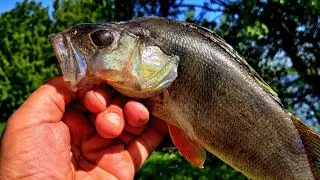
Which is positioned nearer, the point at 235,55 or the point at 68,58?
the point at 68,58

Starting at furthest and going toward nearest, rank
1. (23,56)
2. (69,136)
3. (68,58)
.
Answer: (23,56) < (69,136) < (68,58)

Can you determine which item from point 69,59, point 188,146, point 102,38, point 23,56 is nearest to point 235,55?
point 188,146

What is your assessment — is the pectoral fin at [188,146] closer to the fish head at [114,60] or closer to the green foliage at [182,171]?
the fish head at [114,60]

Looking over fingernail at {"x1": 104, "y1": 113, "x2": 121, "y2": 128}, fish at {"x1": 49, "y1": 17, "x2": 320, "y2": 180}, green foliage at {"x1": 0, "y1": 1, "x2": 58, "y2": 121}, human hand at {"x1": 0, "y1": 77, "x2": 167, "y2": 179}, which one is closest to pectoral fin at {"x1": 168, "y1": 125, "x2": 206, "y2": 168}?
fish at {"x1": 49, "y1": 17, "x2": 320, "y2": 180}

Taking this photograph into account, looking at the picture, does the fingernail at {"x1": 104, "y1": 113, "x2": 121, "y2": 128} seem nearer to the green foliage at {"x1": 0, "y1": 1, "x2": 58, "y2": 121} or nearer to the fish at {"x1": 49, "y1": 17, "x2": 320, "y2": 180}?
the fish at {"x1": 49, "y1": 17, "x2": 320, "y2": 180}

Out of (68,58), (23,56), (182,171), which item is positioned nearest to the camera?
(68,58)

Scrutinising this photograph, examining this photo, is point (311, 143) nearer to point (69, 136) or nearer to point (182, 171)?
point (69, 136)

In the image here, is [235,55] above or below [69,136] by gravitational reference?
above

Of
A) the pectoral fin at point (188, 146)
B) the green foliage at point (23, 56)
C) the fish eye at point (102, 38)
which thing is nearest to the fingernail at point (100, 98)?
the fish eye at point (102, 38)
